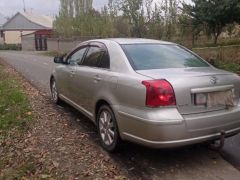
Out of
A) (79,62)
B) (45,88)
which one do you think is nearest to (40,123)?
(79,62)

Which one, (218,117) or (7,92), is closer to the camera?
(218,117)

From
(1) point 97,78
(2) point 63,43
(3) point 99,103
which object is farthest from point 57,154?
(2) point 63,43

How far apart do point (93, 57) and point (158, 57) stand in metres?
1.25

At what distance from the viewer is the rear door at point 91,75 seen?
18.2ft

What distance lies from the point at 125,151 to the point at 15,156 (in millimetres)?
1589

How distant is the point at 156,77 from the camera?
4574 millimetres

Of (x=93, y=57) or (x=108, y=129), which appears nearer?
(x=108, y=129)

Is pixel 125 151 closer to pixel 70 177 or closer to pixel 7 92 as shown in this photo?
pixel 70 177

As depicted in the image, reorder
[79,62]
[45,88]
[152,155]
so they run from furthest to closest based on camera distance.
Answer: [45,88] < [79,62] < [152,155]

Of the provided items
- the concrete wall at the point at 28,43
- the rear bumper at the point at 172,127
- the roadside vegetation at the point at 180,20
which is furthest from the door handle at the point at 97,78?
the concrete wall at the point at 28,43

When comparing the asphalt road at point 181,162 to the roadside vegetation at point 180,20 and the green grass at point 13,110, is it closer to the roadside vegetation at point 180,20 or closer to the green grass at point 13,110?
the green grass at point 13,110

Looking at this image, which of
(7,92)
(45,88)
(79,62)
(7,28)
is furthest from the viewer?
(7,28)

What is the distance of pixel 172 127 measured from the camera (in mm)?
→ 4328

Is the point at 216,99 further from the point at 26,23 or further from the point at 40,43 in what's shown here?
the point at 26,23
